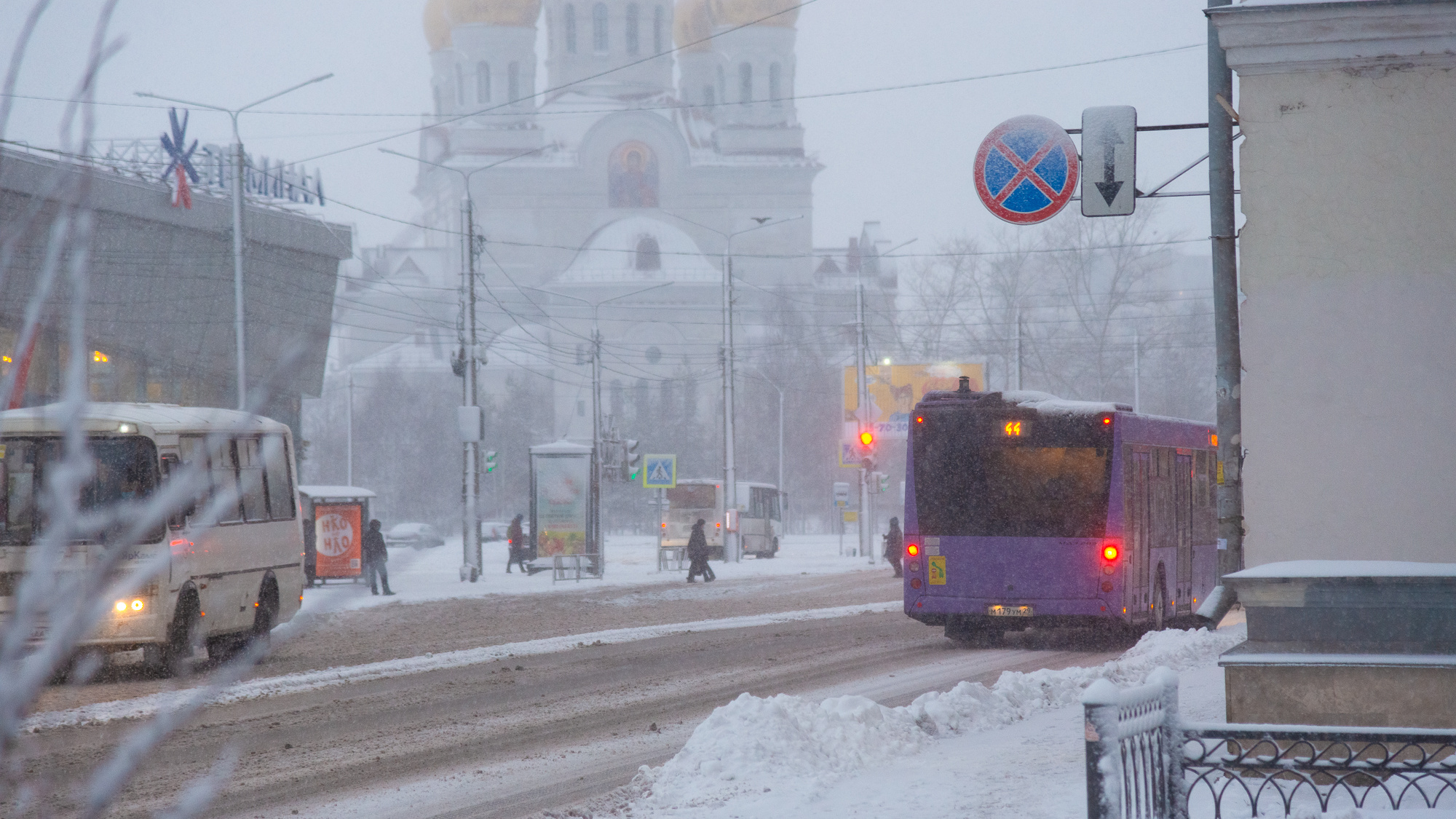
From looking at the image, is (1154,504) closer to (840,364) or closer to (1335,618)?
(1335,618)

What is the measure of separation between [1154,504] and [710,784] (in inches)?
486

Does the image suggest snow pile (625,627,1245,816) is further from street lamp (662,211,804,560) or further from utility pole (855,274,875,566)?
utility pole (855,274,875,566)

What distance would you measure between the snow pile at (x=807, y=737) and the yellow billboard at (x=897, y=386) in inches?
2006

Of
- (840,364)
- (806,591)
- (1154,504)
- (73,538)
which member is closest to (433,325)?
(840,364)

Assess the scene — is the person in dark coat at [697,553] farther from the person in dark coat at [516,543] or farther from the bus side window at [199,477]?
the bus side window at [199,477]

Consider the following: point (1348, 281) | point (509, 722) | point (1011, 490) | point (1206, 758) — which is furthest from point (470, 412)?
point (1206, 758)

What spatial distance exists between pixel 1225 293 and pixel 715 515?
4586 centimetres

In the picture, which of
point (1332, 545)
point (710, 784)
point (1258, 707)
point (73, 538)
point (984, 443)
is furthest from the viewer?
point (984, 443)

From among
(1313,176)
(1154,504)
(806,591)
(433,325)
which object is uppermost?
(433,325)

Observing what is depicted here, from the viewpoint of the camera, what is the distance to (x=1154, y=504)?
65.6ft

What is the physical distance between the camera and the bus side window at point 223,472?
2344 mm

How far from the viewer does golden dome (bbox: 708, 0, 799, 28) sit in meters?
109

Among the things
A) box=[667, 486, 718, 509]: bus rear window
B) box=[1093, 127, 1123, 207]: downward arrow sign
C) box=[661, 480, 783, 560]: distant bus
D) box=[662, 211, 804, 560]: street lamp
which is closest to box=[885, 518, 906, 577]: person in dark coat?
box=[662, 211, 804, 560]: street lamp

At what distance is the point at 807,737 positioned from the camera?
9953 mm
